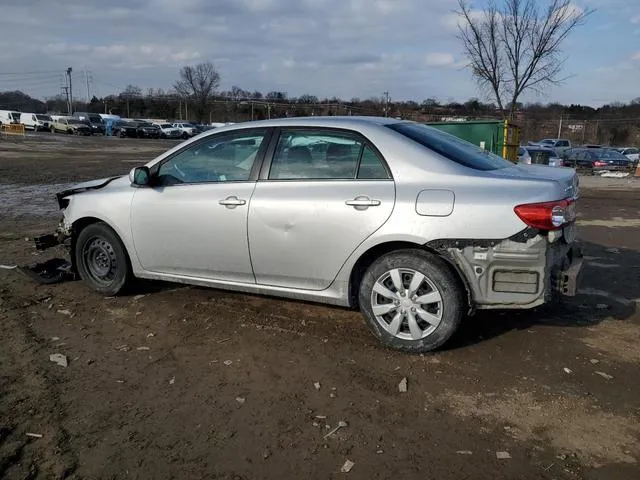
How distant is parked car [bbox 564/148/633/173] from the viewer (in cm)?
2683

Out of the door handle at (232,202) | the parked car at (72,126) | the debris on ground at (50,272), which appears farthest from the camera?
the parked car at (72,126)

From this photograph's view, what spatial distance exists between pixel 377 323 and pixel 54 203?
33.4 ft

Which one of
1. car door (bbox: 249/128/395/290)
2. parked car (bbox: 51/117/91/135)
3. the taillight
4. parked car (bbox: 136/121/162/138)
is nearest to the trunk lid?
the taillight

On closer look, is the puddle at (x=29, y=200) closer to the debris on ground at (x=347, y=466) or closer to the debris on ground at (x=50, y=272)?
the debris on ground at (x=50, y=272)

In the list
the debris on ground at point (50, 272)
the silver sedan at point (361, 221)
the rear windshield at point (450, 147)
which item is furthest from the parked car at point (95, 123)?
the rear windshield at point (450, 147)

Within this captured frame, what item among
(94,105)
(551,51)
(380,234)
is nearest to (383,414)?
(380,234)

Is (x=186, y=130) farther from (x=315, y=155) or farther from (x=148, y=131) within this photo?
(x=315, y=155)

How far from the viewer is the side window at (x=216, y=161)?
4.80 meters

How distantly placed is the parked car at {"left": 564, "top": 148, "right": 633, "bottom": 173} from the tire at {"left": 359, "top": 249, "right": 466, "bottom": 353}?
1017 inches

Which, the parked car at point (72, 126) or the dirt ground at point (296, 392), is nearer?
the dirt ground at point (296, 392)

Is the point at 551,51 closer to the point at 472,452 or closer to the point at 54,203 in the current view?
the point at 54,203

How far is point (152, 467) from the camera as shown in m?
2.87

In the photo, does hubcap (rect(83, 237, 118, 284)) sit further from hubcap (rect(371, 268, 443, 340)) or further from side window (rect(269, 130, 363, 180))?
hubcap (rect(371, 268, 443, 340))

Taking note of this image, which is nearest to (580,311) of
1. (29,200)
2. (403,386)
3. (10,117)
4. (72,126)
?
(403,386)
